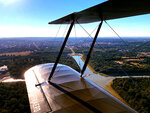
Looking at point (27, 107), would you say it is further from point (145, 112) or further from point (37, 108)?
point (145, 112)

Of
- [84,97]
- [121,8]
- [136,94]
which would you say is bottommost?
[136,94]

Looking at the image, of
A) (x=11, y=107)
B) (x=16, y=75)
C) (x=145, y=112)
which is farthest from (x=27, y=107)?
(x=16, y=75)

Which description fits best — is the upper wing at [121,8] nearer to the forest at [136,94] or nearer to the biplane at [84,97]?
the biplane at [84,97]

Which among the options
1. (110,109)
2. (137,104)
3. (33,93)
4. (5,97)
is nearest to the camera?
(110,109)

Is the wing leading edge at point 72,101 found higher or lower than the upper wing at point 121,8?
lower

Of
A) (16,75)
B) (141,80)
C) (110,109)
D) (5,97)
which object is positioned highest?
(110,109)

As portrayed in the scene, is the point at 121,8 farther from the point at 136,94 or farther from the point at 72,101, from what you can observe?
the point at 136,94

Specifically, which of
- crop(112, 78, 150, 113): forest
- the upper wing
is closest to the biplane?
the upper wing

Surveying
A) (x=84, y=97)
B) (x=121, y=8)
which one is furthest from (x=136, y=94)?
(x=121, y=8)

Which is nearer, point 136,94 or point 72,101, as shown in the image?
point 72,101

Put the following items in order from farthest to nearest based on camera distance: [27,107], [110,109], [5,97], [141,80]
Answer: [141,80] < [5,97] < [27,107] < [110,109]

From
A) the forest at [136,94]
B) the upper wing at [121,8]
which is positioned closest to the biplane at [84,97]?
the upper wing at [121,8]
